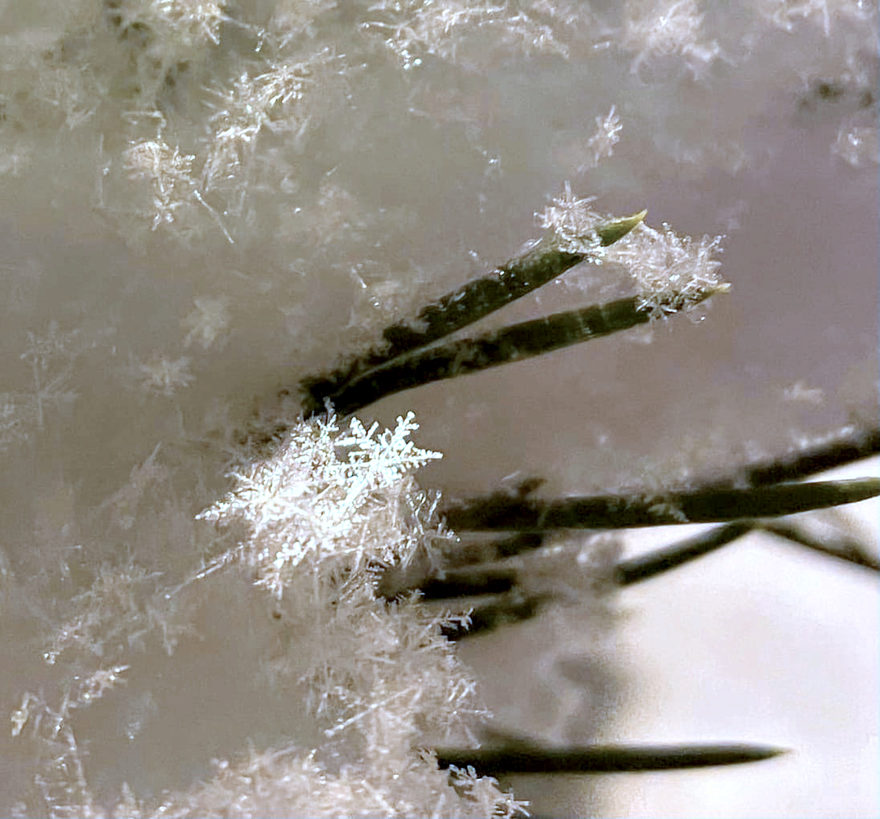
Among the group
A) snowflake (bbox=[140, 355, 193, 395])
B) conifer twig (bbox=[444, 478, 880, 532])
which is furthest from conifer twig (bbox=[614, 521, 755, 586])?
snowflake (bbox=[140, 355, 193, 395])

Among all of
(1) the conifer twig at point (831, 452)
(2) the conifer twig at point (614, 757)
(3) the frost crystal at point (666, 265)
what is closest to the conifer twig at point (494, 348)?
(3) the frost crystal at point (666, 265)

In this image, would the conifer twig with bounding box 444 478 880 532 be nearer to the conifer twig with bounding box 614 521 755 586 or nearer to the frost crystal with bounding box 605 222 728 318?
the conifer twig with bounding box 614 521 755 586

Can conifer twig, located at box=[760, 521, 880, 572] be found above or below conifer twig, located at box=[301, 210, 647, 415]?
below

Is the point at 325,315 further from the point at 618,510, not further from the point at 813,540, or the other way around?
the point at 813,540

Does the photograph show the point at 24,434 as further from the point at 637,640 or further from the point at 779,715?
the point at 779,715

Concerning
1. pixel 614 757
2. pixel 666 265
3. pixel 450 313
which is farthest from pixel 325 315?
pixel 614 757

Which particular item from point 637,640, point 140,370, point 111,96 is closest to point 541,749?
point 637,640
